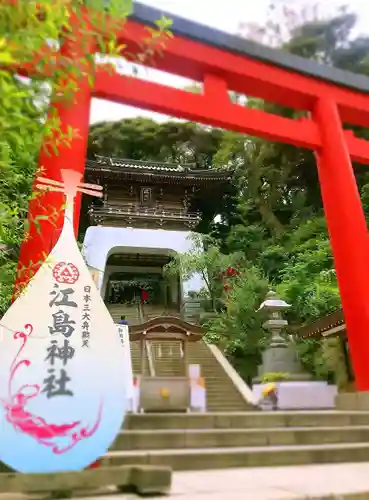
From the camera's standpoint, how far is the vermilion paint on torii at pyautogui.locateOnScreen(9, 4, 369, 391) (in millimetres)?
4742

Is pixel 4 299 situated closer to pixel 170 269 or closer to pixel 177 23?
pixel 177 23

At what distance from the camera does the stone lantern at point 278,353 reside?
7.15m

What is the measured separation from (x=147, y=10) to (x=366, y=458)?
4.99m

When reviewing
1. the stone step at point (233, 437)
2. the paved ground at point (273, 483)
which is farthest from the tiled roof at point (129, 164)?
the paved ground at point (273, 483)

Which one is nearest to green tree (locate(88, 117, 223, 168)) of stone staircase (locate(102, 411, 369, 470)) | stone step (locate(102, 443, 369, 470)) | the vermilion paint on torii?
the vermilion paint on torii

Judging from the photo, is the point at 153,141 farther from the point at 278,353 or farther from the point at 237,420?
the point at 237,420

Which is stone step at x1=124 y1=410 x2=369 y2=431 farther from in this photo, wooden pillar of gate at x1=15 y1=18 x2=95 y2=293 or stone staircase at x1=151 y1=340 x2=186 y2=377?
stone staircase at x1=151 y1=340 x2=186 y2=377

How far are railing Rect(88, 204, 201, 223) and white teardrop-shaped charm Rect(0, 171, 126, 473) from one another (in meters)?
12.7

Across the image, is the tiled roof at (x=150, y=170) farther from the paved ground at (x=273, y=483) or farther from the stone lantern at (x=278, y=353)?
the paved ground at (x=273, y=483)

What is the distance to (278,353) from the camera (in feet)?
23.7

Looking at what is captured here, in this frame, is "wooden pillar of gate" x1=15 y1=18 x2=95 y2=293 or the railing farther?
the railing

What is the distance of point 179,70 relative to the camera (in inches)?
209

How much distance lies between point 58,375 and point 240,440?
2.20 m

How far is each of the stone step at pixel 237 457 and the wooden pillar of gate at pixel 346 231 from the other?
156 centimetres
